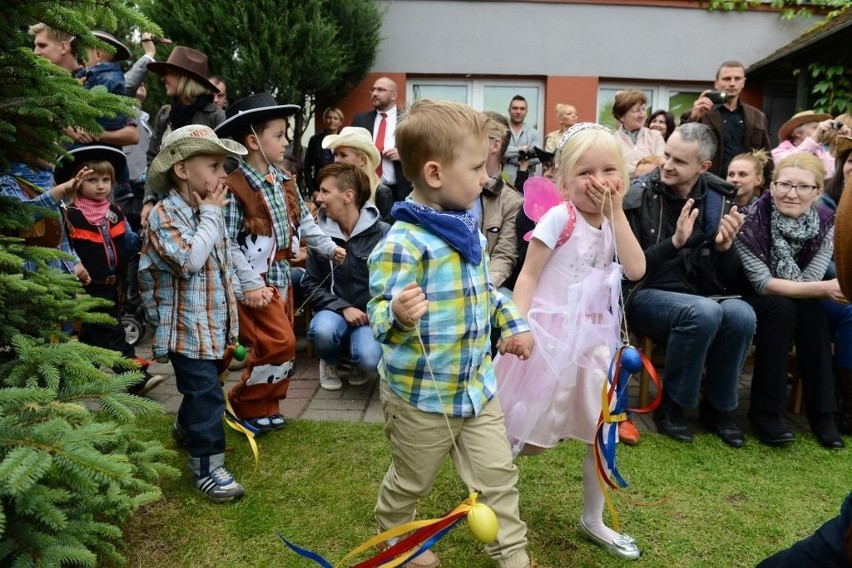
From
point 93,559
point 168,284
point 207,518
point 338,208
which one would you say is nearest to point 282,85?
point 338,208

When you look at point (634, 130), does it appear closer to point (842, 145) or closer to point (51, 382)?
point (842, 145)

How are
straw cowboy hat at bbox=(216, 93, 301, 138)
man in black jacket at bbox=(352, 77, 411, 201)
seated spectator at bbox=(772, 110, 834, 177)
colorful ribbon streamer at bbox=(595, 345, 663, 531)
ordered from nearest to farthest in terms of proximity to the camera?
colorful ribbon streamer at bbox=(595, 345, 663, 531) → straw cowboy hat at bbox=(216, 93, 301, 138) → seated spectator at bbox=(772, 110, 834, 177) → man in black jacket at bbox=(352, 77, 411, 201)

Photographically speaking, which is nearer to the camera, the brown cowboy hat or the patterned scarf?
the patterned scarf

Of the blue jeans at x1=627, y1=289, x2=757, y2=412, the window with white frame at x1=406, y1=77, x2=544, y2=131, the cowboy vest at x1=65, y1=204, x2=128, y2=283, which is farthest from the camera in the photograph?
the window with white frame at x1=406, y1=77, x2=544, y2=131

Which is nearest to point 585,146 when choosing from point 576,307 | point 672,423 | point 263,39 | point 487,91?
point 576,307

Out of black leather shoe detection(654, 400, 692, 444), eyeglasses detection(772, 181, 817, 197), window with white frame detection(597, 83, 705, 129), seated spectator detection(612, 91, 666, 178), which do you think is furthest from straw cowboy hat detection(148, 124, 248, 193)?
window with white frame detection(597, 83, 705, 129)

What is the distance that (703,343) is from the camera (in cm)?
406

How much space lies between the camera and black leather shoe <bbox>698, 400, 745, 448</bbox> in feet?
13.5

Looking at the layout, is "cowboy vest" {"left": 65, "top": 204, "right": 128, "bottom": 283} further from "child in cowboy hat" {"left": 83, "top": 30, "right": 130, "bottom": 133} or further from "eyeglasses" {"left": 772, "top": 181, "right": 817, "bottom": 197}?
"eyeglasses" {"left": 772, "top": 181, "right": 817, "bottom": 197}

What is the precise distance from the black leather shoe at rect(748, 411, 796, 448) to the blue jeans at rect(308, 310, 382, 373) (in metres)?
2.48

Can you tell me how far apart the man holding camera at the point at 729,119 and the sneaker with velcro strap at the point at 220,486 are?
5638 millimetres

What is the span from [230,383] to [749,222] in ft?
12.7

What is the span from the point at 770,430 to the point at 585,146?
8.07 feet

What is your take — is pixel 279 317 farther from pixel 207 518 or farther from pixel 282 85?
pixel 282 85
